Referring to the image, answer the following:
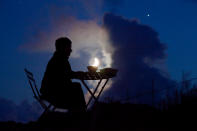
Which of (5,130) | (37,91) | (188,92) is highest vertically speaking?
(188,92)

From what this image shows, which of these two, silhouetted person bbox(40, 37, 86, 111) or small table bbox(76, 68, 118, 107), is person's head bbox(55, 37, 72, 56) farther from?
small table bbox(76, 68, 118, 107)

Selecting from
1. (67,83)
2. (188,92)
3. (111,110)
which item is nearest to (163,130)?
(67,83)

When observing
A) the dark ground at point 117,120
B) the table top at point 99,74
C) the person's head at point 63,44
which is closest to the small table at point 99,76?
the table top at point 99,74

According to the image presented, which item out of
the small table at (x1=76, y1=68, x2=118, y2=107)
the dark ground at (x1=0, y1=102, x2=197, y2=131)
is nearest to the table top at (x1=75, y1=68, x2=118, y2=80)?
the small table at (x1=76, y1=68, x2=118, y2=107)

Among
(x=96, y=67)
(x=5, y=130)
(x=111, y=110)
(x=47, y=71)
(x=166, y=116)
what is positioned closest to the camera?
(x=96, y=67)

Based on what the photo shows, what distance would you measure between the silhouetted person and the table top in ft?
0.44

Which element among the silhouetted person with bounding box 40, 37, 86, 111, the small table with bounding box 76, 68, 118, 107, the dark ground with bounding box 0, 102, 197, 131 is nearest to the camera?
the small table with bounding box 76, 68, 118, 107

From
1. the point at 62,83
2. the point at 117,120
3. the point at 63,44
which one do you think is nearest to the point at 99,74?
the point at 62,83

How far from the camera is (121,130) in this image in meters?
4.93

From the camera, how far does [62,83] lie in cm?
392

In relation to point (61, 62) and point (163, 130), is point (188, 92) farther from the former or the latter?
point (61, 62)

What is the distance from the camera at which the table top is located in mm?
3793

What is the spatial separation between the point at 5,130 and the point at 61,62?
8.24 feet

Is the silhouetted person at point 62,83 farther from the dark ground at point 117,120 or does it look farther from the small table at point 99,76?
the dark ground at point 117,120
